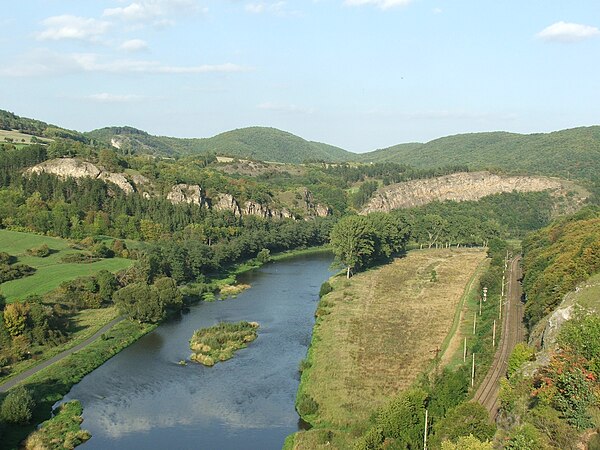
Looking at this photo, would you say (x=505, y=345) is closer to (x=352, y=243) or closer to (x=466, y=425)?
(x=466, y=425)

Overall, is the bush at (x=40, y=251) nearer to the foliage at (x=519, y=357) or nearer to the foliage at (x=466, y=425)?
the foliage at (x=519, y=357)

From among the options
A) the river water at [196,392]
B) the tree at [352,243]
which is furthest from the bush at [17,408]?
the tree at [352,243]

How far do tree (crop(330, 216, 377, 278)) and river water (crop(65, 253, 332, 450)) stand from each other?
81.4 feet

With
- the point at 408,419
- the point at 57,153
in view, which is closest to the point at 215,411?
the point at 408,419

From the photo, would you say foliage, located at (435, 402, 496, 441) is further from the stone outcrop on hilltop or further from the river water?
the stone outcrop on hilltop

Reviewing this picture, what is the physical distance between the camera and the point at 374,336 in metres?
62.6

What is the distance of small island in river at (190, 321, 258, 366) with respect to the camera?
2309 inches

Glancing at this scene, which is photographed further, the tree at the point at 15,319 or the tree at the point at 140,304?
the tree at the point at 140,304

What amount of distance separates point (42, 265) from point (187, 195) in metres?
57.5

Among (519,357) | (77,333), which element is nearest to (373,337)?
(519,357)

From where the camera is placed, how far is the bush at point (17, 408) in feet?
140

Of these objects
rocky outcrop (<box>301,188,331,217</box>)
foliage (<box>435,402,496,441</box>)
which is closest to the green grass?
foliage (<box>435,402,496,441</box>)

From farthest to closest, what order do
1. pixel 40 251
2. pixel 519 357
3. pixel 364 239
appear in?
pixel 364 239
pixel 40 251
pixel 519 357

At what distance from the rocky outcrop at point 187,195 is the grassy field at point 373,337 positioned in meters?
56.2
